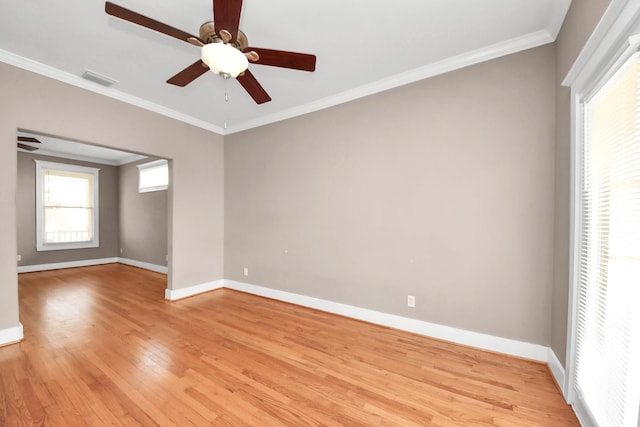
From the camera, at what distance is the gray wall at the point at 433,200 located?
2.02 meters

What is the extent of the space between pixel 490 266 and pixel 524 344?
0.67 m

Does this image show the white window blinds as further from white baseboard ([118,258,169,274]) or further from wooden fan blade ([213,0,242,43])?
white baseboard ([118,258,169,274])

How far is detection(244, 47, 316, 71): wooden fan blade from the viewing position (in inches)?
64.5

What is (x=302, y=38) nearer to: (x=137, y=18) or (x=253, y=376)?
(x=137, y=18)

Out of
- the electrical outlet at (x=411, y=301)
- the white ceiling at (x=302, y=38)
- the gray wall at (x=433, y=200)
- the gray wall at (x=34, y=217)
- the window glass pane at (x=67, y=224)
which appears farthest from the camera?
the window glass pane at (x=67, y=224)

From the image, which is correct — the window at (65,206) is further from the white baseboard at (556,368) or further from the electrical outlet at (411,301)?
the white baseboard at (556,368)

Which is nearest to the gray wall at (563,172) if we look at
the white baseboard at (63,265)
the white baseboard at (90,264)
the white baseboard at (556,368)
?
the white baseboard at (556,368)

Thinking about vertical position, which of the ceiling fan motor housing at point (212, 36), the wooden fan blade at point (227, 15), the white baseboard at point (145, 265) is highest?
the ceiling fan motor housing at point (212, 36)

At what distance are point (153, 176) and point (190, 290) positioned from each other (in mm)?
3335

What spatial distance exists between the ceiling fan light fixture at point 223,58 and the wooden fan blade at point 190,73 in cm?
26

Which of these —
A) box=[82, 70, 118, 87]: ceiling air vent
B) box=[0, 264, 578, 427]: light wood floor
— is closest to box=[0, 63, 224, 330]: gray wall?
box=[82, 70, 118, 87]: ceiling air vent

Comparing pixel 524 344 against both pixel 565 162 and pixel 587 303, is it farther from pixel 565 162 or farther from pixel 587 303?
pixel 565 162

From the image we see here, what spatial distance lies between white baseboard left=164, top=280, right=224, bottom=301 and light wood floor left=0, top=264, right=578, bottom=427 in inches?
22.4

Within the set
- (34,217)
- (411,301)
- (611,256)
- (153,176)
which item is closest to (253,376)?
(411,301)
